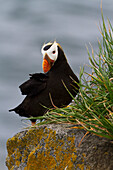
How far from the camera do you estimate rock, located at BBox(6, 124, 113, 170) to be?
148 inches

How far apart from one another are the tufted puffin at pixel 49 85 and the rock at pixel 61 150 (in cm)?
47

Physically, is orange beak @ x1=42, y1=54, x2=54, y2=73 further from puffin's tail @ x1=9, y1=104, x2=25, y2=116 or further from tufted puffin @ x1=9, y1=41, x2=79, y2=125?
puffin's tail @ x1=9, y1=104, x2=25, y2=116

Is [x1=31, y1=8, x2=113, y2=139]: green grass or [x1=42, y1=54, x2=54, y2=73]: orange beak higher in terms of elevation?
[x1=42, y1=54, x2=54, y2=73]: orange beak

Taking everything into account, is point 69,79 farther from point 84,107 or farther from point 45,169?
point 45,169

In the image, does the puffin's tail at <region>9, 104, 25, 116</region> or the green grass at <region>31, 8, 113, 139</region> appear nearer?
the green grass at <region>31, 8, 113, 139</region>

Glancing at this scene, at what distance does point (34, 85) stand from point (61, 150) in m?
1.34

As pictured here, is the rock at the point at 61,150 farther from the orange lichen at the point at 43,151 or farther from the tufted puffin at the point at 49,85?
the tufted puffin at the point at 49,85

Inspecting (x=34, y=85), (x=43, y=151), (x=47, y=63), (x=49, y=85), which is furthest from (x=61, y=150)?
(x=47, y=63)

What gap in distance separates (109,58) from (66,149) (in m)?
1.61

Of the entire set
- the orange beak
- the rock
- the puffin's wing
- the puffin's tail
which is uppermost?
the orange beak

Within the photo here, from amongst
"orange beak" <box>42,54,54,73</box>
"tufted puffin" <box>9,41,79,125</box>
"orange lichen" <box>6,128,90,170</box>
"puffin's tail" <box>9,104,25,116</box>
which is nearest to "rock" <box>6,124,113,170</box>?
"orange lichen" <box>6,128,90,170</box>

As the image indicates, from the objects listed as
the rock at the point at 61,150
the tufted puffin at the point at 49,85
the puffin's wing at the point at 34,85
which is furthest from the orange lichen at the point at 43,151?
the puffin's wing at the point at 34,85

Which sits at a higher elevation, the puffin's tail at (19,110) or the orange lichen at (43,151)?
the puffin's tail at (19,110)

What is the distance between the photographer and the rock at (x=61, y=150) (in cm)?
375
